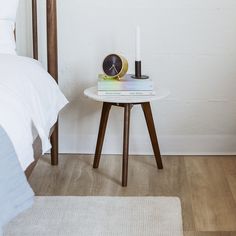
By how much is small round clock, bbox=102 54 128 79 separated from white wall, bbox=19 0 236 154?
30 cm

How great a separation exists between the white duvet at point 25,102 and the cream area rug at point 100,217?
13.5 inches

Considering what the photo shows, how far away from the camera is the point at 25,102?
1792mm

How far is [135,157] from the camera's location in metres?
2.81

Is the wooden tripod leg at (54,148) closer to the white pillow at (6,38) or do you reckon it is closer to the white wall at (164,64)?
the white wall at (164,64)

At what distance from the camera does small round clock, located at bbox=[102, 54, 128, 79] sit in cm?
241

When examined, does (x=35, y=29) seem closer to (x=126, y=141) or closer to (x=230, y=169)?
(x=126, y=141)

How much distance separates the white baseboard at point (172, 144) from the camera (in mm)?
2840

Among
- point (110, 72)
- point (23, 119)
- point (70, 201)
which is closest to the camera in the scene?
point (23, 119)

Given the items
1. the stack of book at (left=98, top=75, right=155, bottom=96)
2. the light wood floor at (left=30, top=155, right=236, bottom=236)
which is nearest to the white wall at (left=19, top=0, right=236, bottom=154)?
the light wood floor at (left=30, top=155, right=236, bottom=236)

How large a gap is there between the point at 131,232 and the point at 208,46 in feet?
3.93

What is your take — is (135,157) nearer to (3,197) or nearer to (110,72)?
(110,72)

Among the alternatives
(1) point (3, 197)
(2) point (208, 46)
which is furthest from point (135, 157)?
(1) point (3, 197)

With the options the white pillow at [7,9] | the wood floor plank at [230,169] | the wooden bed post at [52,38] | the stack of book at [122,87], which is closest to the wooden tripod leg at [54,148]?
the wooden bed post at [52,38]

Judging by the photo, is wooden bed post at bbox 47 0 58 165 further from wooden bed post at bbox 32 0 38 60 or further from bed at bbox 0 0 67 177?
wooden bed post at bbox 32 0 38 60
